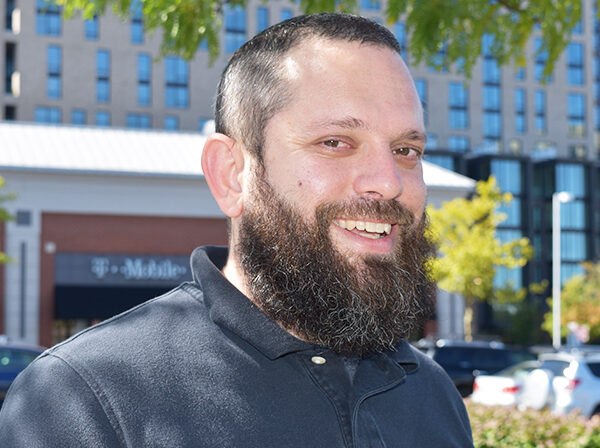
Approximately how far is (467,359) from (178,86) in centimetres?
4382

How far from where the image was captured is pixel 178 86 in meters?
60.5

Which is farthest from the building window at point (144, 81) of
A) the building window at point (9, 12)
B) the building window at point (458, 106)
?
the building window at point (458, 106)

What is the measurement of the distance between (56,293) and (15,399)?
29.8m

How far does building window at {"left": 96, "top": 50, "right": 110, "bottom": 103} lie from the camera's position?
57594 mm

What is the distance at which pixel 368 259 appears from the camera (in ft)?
7.10

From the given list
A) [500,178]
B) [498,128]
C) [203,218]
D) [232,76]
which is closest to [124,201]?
[203,218]

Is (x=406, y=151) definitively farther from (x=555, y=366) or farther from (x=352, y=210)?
(x=555, y=366)

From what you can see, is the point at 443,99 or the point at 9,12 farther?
the point at 443,99

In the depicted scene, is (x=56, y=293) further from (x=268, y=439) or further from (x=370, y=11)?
(x=370, y=11)

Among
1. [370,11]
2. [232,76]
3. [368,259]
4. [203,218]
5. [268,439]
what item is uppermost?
[370,11]

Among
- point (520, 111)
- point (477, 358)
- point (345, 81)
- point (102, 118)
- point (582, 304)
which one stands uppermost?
point (345, 81)

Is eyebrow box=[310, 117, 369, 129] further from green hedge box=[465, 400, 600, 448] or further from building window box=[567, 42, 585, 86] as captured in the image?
building window box=[567, 42, 585, 86]

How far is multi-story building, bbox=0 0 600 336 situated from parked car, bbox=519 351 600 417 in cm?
3299

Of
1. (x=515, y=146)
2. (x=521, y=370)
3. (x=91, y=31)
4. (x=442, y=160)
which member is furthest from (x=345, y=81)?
(x=515, y=146)
